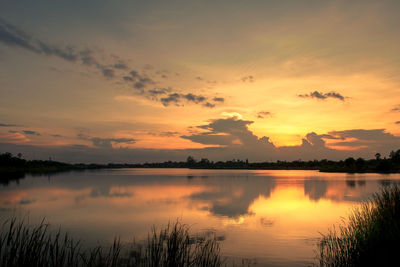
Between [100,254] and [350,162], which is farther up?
[350,162]

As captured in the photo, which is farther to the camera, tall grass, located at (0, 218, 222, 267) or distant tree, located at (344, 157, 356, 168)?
distant tree, located at (344, 157, 356, 168)

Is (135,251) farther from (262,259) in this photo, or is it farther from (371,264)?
(371,264)

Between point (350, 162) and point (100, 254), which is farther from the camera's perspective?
point (350, 162)

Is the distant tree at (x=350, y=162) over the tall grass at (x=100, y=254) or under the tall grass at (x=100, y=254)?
over

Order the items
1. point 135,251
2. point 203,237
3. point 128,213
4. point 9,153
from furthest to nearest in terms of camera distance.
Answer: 1. point 9,153
2. point 128,213
3. point 203,237
4. point 135,251

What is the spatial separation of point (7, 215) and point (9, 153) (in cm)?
12666

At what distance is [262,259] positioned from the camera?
14.9m

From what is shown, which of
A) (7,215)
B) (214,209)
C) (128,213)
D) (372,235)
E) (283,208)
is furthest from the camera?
(283,208)

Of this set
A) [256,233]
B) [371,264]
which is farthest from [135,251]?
[371,264]

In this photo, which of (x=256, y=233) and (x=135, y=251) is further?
(x=256, y=233)

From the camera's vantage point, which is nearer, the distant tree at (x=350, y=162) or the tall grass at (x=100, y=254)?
the tall grass at (x=100, y=254)

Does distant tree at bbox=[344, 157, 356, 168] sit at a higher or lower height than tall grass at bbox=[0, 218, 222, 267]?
higher

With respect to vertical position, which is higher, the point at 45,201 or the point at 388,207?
the point at 388,207

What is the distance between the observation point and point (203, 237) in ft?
62.6
